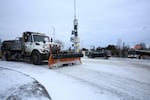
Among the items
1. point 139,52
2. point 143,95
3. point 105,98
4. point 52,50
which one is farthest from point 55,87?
point 139,52

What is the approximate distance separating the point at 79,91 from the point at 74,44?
1370 centimetres

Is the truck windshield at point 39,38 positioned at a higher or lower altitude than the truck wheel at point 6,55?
higher

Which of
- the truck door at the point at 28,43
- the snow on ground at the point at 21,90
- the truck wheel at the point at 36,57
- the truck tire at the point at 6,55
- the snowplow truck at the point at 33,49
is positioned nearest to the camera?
the snow on ground at the point at 21,90

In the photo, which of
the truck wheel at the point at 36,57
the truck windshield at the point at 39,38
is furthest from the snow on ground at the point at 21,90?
the truck windshield at the point at 39,38

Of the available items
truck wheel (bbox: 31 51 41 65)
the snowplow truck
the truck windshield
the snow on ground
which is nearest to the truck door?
the snowplow truck

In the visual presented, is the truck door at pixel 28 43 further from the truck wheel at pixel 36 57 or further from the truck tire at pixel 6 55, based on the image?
the truck tire at pixel 6 55

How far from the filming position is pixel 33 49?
39.2 ft

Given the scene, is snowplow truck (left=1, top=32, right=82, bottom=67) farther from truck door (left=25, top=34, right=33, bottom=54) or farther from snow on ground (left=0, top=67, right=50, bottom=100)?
snow on ground (left=0, top=67, right=50, bottom=100)

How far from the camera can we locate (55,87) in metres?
5.90

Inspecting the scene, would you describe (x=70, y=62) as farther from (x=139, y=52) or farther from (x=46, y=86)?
(x=139, y=52)

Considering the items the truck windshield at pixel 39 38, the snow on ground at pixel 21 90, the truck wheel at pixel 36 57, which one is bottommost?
the snow on ground at pixel 21 90

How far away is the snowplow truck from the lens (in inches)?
444

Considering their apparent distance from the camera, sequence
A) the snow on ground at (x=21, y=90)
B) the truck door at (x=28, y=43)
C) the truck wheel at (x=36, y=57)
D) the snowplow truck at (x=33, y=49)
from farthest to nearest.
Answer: the truck door at (x=28, y=43)
the truck wheel at (x=36, y=57)
the snowplow truck at (x=33, y=49)
the snow on ground at (x=21, y=90)

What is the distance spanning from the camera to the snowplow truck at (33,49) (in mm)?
11281
